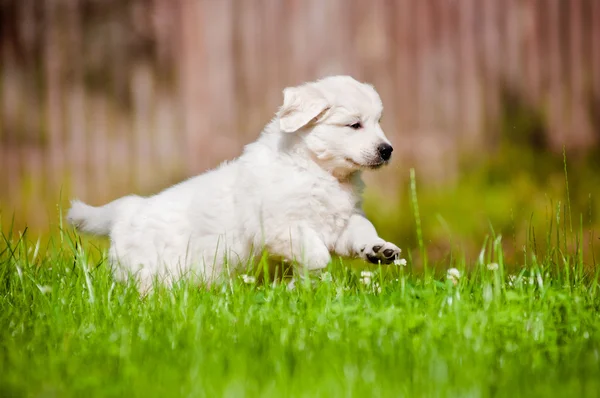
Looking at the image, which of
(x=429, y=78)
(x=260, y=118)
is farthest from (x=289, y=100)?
(x=429, y=78)

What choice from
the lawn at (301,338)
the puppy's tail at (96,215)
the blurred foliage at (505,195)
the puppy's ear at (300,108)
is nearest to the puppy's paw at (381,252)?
the lawn at (301,338)

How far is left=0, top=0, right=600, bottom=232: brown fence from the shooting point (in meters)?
6.35

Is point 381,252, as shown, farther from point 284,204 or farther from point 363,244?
point 284,204

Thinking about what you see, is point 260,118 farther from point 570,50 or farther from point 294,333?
point 294,333

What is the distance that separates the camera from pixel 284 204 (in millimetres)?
4125

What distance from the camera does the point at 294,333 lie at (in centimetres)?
314

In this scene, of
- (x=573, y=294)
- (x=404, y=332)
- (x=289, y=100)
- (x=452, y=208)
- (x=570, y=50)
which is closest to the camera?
(x=404, y=332)

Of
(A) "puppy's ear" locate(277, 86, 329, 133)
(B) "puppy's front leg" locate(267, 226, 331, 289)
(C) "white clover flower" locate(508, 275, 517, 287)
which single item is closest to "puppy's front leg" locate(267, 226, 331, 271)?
(B) "puppy's front leg" locate(267, 226, 331, 289)

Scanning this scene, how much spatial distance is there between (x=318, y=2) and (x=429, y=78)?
1015 mm

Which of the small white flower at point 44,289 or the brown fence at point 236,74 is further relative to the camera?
the brown fence at point 236,74

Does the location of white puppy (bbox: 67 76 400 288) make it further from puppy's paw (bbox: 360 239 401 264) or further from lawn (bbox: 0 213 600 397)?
lawn (bbox: 0 213 600 397)

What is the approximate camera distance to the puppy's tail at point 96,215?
4641 mm

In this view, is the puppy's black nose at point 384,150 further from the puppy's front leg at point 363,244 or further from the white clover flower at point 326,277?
the white clover flower at point 326,277

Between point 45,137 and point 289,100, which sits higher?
point 289,100
